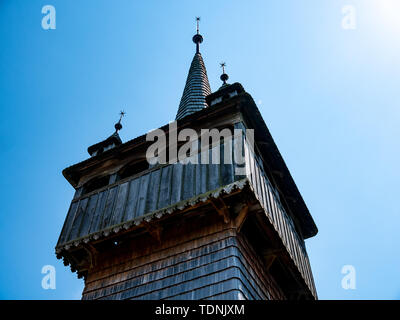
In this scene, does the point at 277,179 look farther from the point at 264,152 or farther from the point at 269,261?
the point at 269,261

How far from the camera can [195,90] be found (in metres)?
17.4

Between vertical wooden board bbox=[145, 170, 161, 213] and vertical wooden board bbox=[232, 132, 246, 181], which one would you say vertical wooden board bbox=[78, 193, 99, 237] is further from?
vertical wooden board bbox=[232, 132, 246, 181]

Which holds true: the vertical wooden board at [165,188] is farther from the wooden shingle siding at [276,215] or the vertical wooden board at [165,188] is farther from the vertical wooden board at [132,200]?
the wooden shingle siding at [276,215]

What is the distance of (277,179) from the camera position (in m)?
12.2

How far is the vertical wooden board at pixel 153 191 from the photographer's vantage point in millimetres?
9375

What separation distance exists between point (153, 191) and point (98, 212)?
5.19 feet

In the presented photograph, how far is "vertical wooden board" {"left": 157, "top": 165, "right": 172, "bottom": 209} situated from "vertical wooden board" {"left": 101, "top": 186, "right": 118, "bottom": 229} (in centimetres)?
139

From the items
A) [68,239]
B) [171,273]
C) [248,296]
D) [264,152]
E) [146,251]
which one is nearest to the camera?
[248,296]

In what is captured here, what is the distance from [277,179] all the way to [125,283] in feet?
18.2

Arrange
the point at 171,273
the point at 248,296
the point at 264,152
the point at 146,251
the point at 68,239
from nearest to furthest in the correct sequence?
the point at 248,296 → the point at 171,273 → the point at 146,251 → the point at 68,239 → the point at 264,152

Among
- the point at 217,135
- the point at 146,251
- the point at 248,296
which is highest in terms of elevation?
the point at 217,135

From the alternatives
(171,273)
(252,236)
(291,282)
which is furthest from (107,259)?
(291,282)

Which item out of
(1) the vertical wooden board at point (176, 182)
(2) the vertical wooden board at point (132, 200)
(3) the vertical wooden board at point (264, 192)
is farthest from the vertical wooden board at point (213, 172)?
(2) the vertical wooden board at point (132, 200)

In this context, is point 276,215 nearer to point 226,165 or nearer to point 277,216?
point 277,216
